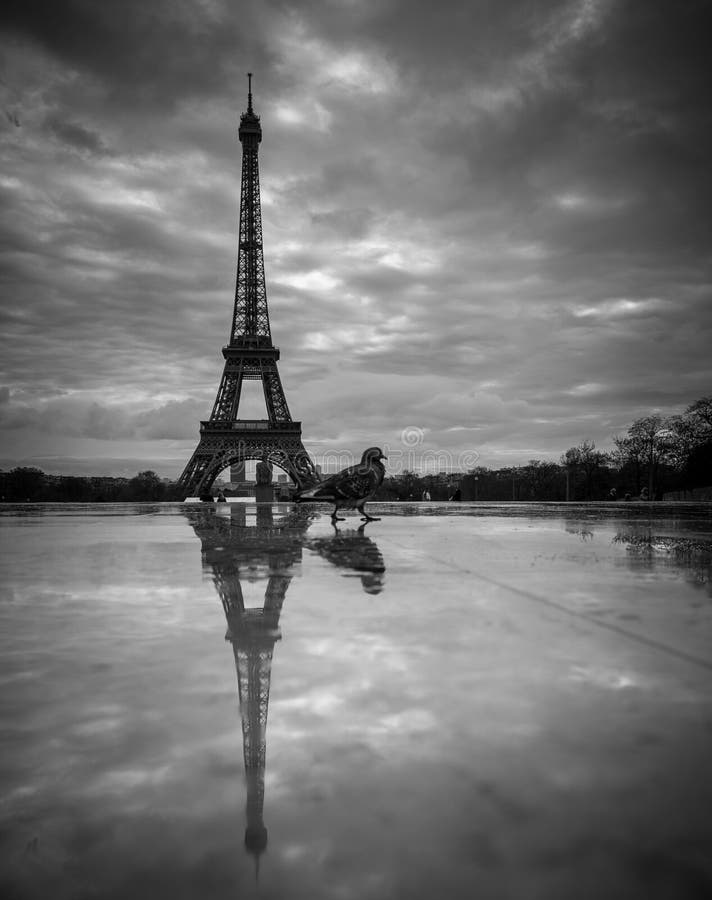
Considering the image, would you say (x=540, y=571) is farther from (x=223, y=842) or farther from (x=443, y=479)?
(x=443, y=479)

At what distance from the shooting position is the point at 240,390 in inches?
2200

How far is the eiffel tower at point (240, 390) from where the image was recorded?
1960 inches

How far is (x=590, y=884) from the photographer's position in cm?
113

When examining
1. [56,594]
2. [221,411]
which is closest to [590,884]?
[56,594]

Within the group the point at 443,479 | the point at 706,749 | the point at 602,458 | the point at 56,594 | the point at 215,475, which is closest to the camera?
the point at 706,749

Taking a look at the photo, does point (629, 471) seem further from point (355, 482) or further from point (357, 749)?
point (357, 749)

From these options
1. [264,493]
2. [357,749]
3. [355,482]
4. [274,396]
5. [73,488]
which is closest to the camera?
[357,749]

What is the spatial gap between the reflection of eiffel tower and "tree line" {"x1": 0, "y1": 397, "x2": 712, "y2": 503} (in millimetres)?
39706

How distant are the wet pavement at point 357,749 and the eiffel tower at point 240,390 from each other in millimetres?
44159

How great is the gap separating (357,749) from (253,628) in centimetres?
149

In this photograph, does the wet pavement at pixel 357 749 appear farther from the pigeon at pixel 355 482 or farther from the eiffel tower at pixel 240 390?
the eiffel tower at pixel 240 390

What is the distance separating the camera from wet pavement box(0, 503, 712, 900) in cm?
118

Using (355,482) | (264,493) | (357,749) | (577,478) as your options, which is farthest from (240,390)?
(357,749)

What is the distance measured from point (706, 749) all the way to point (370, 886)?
1035 millimetres
